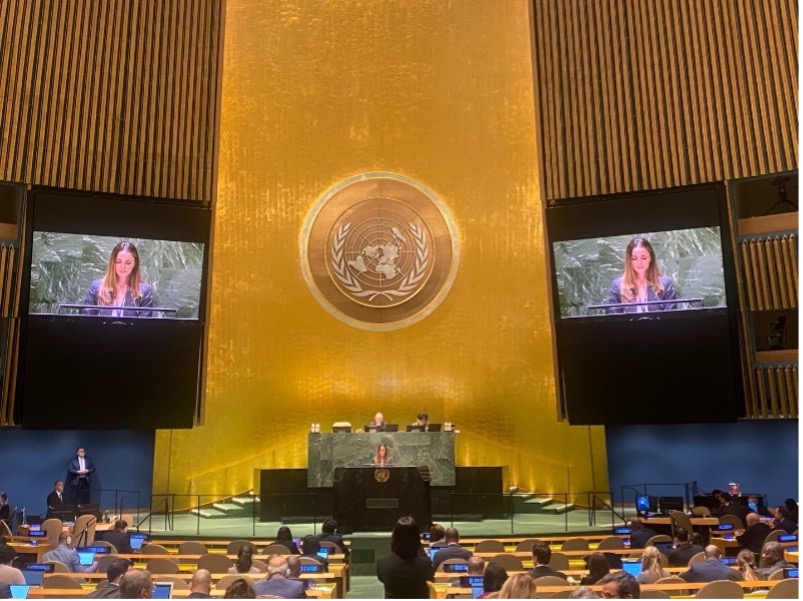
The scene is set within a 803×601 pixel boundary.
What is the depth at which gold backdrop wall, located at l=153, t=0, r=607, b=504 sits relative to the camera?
587 inches

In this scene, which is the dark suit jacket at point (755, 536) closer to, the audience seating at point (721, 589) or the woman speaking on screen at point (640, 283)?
the audience seating at point (721, 589)

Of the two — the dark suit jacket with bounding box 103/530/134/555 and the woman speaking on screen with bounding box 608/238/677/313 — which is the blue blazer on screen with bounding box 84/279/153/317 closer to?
the dark suit jacket with bounding box 103/530/134/555

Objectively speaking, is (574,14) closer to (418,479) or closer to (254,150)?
(254,150)

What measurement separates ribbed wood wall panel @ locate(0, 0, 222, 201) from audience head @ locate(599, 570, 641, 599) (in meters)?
11.1

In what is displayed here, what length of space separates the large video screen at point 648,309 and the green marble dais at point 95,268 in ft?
20.1

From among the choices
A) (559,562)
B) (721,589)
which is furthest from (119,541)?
(721,589)

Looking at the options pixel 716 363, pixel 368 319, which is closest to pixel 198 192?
pixel 368 319

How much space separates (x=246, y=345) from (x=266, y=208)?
8.33 ft

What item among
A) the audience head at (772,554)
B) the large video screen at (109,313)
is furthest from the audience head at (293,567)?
the large video screen at (109,313)

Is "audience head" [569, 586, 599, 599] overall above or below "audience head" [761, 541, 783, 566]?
above

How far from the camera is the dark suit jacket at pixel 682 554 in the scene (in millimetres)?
7621

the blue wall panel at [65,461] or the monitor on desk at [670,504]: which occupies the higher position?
the blue wall panel at [65,461]

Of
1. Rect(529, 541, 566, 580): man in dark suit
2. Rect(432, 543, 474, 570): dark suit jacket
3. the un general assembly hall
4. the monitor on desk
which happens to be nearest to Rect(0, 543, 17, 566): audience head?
Rect(432, 543, 474, 570): dark suit jacket

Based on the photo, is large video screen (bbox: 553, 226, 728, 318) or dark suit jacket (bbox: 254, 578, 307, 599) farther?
large video screen (bbox: 553, 226, 728, 318)
